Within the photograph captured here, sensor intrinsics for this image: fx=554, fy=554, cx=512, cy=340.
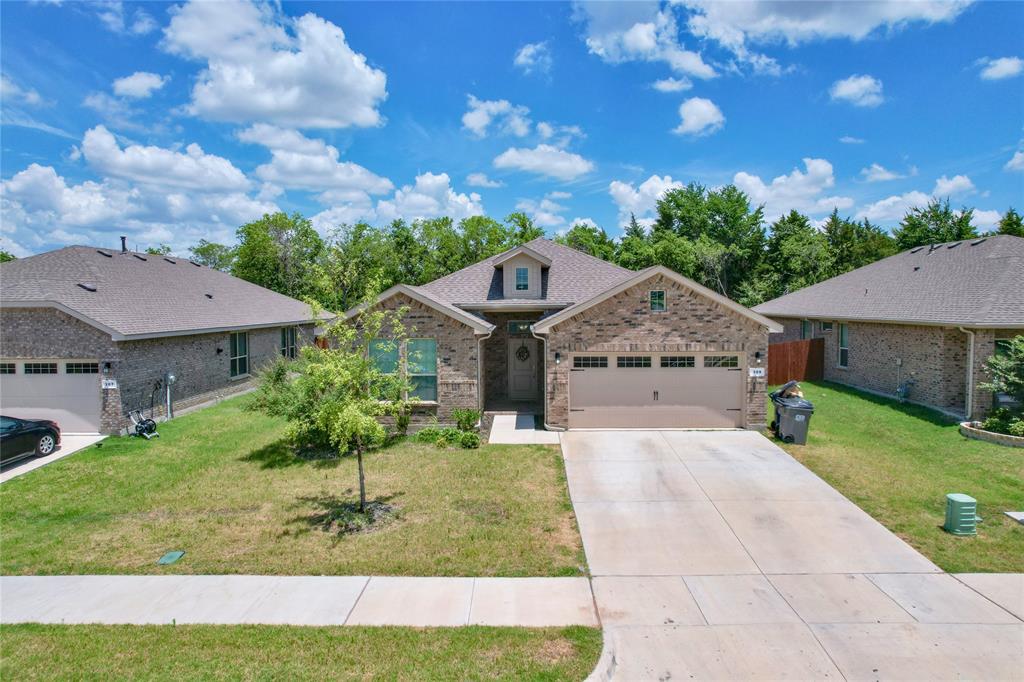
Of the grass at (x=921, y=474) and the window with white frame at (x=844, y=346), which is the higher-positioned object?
the window with white frame at (x=844, y=346)

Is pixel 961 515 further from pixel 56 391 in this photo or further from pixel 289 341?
pixel 289 341

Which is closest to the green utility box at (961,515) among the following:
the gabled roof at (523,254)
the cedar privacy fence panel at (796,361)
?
the gabled roof at (523,254)

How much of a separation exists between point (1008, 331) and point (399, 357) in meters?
16.8

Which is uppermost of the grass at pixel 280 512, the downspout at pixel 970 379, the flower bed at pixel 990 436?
the downspout at pixel 970 379

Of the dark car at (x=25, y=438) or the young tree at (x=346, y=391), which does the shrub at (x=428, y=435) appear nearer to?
the young tree at (x=346, y=391)

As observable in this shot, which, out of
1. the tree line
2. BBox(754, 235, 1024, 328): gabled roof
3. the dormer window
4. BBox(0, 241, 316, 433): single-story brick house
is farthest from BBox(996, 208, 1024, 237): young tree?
BBox(0, 241, 316, 433): single-story brick house

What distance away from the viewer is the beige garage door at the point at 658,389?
49.2 feet

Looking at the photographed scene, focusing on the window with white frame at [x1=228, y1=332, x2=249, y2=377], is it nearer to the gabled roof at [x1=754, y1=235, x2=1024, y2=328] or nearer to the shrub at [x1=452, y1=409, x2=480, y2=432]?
the shrub at [x1=452, y1=409, x2=480, y2=432]

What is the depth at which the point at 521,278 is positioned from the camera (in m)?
18.6

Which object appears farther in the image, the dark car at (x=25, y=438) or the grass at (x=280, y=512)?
the dark car at (x=25, y=438)

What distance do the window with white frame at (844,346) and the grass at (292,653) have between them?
789 inches

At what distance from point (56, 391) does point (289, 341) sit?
39.7 ft

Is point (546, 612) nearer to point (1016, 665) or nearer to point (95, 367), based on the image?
point (1016, 665)

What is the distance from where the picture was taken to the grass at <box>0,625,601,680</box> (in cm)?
540
